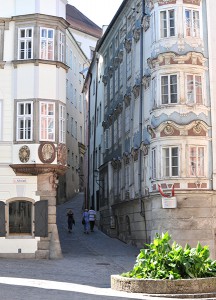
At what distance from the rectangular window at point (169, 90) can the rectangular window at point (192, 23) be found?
95.3 inches

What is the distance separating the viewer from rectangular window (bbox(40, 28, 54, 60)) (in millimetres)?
27141

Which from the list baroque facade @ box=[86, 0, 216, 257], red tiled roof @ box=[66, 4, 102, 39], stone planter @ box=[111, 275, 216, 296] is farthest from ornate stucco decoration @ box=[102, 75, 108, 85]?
stone planter @ box=[111, 275, 216, 296]

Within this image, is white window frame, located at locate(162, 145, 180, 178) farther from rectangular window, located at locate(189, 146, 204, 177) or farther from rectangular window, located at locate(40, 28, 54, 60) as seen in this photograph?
rectangular window, located at locate(40, 28, 54, 60)

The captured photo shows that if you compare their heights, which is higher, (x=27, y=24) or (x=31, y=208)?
(x=27, y=24)

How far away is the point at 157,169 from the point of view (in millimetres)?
28125

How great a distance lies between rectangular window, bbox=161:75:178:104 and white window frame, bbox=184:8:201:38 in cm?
231

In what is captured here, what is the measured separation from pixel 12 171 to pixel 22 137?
1.56 metres

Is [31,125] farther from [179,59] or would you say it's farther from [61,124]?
[179,59]

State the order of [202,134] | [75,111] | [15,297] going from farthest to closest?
1. [75,111]
2. [202,134]
3. [15,297]

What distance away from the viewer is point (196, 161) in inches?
1097

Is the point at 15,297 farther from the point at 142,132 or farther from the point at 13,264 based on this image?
the point at 142,132

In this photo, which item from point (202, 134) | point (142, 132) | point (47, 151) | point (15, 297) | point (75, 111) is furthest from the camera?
point (75, 111)

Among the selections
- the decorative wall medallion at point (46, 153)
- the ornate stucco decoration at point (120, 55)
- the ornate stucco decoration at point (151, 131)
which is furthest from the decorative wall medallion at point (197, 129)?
the ornate stucco decoration at point (120, 55)

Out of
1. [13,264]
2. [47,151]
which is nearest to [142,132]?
[47,151]
